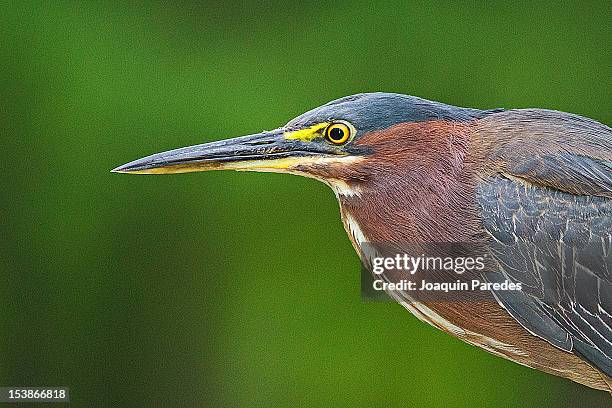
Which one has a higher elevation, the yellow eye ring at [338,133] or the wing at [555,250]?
the yellow eye ring at [338,133]

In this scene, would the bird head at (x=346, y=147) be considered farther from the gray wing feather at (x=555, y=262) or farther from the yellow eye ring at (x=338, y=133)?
the gray wing feather at (x=555, y=262)

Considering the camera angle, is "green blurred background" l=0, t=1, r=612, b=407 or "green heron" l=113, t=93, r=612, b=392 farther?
"green blurred background" l=0, t=1, r=612, b=407

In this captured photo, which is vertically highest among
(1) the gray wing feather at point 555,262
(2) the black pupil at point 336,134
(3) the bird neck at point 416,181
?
(2) the black pupil at point 336,134

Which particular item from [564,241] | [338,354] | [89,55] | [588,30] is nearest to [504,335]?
[564,241]

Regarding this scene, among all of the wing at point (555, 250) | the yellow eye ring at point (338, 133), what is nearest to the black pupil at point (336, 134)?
the yellow eye ring at point (338, 133)

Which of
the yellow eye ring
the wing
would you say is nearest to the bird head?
the yellow eye ring

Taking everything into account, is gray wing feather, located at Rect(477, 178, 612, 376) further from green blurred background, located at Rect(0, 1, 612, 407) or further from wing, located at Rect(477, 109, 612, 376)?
green blurred background, located at Rect(0, 1, 612, 407)
